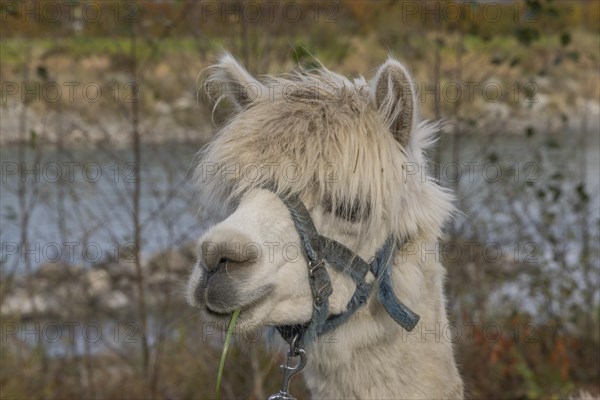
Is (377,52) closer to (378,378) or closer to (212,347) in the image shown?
(212,347)

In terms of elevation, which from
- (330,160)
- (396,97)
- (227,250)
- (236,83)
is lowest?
(227,250)

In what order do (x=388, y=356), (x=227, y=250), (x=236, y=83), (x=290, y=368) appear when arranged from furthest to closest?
(x=236, y=83) < (x=388, y=356) < (x=290, y=368) < (x=227, y=250)

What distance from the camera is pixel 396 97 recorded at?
3.27 m

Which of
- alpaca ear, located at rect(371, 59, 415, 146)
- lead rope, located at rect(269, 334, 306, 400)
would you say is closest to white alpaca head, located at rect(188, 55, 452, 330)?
alpaca ear, located at rect(371, 59, 415, 146)

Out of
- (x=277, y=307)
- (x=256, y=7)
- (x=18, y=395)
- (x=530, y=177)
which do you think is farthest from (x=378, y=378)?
(x=530, y=177)

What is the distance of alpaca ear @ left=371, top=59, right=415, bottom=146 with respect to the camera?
3201 millimetres

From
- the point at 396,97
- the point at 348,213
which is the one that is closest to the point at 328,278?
the point at 348,213

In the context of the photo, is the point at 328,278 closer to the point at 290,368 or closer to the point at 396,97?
the point at 290,368

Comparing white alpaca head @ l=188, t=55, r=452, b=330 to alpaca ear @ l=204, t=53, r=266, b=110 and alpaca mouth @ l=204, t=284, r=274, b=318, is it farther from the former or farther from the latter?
alpaca ear @ l=204, t=53, r=266, b=110

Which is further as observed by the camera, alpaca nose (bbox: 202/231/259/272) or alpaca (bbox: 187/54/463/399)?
alpaca (bbox: 187/54/463/399)

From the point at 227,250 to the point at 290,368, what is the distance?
0.56 metres

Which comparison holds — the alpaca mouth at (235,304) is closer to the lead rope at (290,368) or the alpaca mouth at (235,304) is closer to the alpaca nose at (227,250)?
the alpaca nose at (227,250)

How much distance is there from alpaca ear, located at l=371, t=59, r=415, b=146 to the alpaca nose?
0.76 meters

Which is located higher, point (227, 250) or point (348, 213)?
point (348, 213)
